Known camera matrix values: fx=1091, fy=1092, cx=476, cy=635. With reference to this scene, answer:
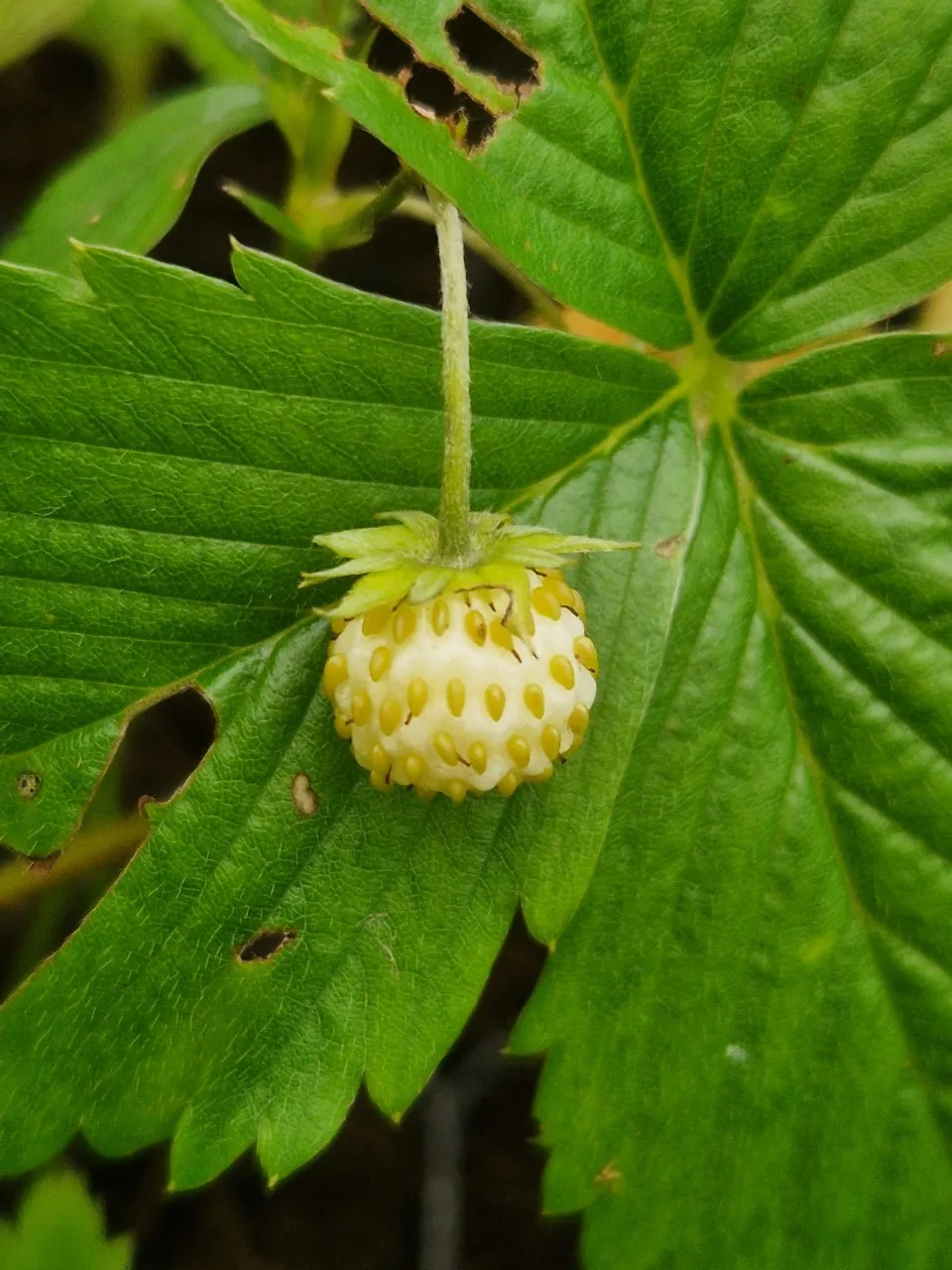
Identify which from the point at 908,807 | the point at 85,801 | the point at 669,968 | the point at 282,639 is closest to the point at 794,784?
the point at 908,807

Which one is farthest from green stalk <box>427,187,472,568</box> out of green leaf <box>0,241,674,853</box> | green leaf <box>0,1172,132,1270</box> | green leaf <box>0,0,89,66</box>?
green leaf <box>0,1172,132,1270</box>

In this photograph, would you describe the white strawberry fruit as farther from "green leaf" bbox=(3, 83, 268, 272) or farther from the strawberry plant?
"green leaf" bbox=(3, 83, 268, 272)

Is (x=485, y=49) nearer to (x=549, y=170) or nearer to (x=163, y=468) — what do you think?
(x=549, y=170)

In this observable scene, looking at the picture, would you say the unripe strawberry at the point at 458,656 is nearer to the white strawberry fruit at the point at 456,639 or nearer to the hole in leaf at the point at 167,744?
the white strawberry fruit at the point at 456,639

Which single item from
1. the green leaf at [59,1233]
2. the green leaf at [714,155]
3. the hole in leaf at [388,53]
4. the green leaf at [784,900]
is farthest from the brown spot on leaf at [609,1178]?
the hole in leaf at [388,53]

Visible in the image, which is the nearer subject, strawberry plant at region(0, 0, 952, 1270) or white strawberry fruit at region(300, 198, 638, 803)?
white strawberry fruit at region(300, 198, 638, 803)
